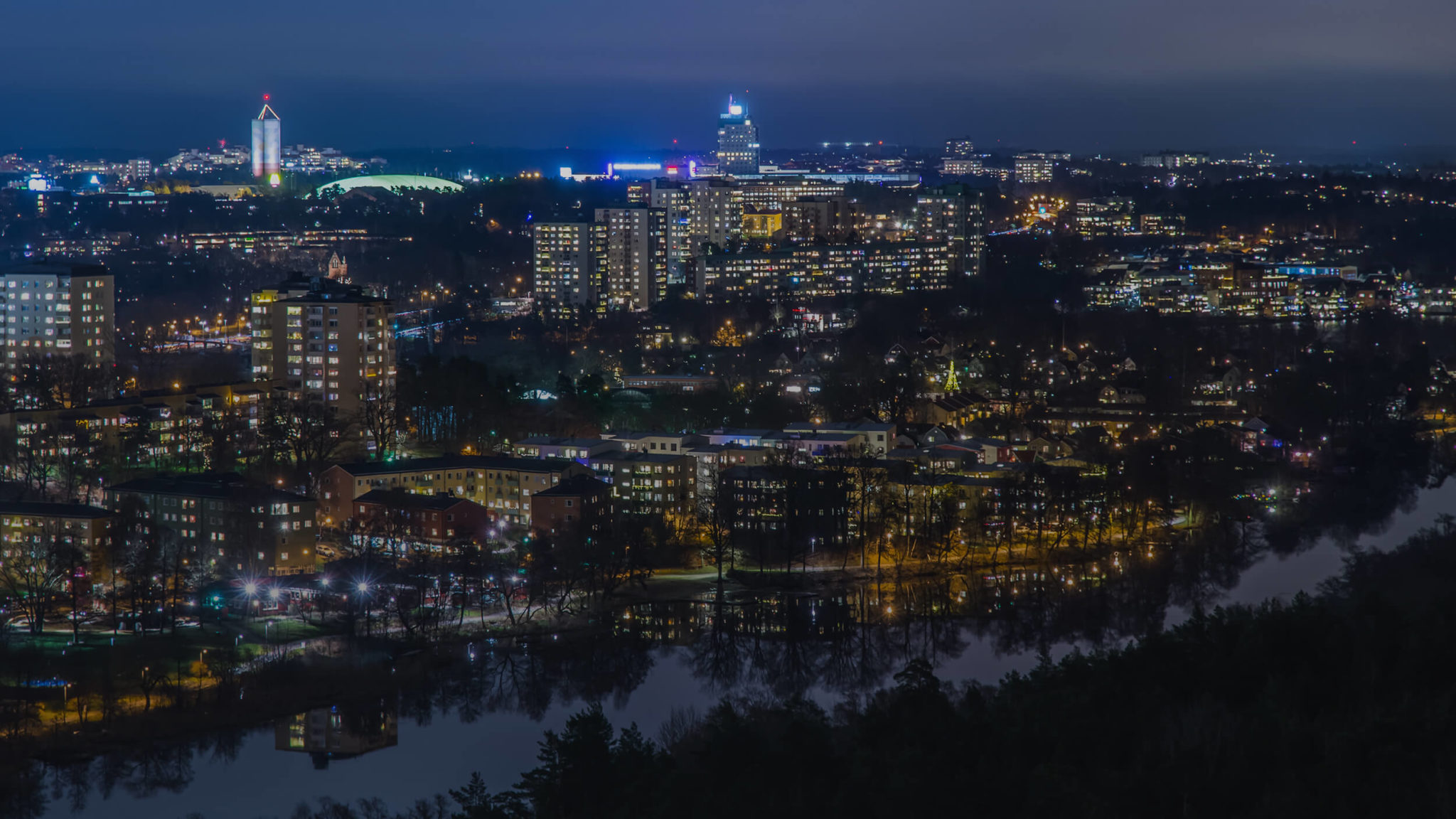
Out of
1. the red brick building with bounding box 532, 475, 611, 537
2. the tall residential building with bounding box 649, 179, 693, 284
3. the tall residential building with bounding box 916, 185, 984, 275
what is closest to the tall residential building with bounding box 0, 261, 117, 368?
the red brick building with bounding box 532, 475, 611, 537

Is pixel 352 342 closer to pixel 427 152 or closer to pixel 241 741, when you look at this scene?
pixel 241 741

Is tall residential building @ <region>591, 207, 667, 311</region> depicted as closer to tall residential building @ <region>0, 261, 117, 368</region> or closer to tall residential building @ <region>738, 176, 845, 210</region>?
tall residential building @ <region>738, 176, 845, 210</region>

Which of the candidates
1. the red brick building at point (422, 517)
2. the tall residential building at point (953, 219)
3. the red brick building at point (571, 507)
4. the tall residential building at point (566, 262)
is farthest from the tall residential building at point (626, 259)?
the red brick building at point (422, 517)

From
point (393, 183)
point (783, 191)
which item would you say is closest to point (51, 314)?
point (783, 191)

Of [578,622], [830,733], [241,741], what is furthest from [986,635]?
[241,741]

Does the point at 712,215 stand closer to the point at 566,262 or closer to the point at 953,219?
the point at 953,219

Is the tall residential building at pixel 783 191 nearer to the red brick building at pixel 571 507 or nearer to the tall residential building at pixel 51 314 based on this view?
the tall residential building at pixel 51 314
